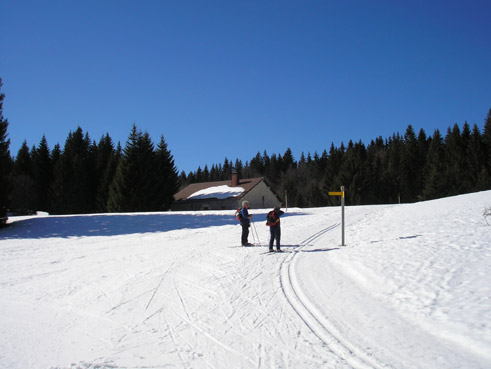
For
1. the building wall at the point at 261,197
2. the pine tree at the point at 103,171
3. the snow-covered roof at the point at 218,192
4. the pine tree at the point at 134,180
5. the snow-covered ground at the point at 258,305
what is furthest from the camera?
the pine tree at the point at 103,171

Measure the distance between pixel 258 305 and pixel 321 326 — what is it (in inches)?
53.7

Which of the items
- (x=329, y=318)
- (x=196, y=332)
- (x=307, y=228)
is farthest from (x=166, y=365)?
(x=307, y=228)

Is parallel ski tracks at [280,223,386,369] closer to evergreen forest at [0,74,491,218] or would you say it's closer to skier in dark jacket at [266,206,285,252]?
skier in dark jacket at [266,206,285,252]

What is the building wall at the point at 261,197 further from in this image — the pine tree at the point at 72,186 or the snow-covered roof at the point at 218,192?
the pine tree at the point at 72,186

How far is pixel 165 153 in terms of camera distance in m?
51.2

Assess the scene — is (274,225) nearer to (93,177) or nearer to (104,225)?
(104,225)

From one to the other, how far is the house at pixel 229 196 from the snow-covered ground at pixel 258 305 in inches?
1453

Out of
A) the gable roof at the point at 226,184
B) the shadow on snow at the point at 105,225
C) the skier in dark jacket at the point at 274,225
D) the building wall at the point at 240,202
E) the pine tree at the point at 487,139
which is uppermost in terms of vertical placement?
the pine tree at the point at 487,139

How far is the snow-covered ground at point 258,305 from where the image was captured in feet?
14.1

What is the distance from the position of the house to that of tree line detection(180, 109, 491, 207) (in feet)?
17.2

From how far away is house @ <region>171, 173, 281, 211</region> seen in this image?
5004cm

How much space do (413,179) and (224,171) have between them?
254ft

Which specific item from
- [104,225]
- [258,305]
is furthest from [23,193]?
[258,305]

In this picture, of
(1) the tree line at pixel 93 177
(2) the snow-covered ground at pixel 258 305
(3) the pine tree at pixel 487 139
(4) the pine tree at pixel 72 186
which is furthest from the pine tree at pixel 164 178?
(3) the pine tree at pixel 487 139
